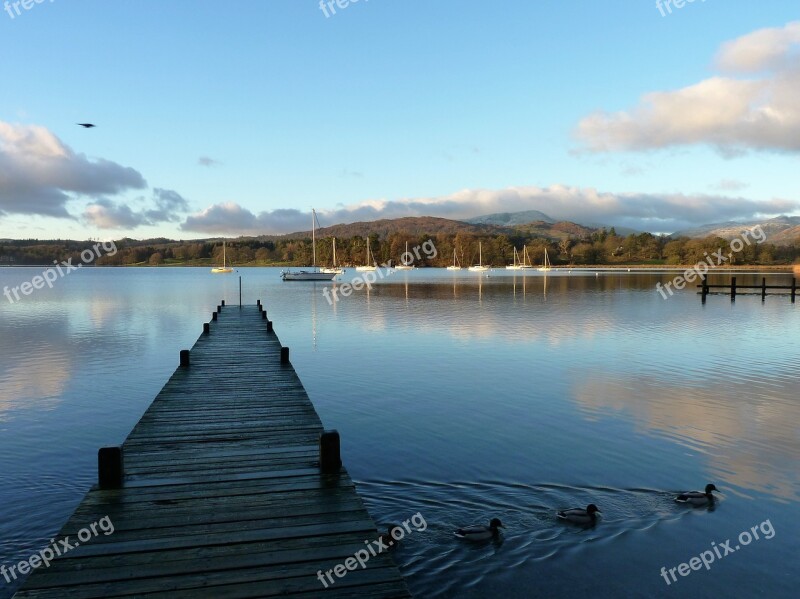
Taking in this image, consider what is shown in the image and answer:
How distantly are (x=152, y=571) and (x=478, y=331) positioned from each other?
3207 cm

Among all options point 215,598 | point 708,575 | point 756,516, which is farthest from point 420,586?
point 756,516

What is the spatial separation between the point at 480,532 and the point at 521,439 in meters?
5.85

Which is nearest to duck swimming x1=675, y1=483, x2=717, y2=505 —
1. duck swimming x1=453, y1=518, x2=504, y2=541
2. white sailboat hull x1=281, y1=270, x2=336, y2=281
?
duck swimming x1=453, y1=518, x2=504, y2=541

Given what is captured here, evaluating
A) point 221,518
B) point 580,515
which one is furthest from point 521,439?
point 221,518

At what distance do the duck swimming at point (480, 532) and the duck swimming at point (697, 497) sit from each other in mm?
3932

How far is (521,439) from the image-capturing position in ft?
48.4

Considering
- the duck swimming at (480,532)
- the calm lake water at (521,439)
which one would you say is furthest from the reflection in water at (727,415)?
the duck swimming at (480,532)

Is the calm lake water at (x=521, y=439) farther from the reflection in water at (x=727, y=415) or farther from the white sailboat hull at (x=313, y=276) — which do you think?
the white sailboat hull at (x=313, y=276)

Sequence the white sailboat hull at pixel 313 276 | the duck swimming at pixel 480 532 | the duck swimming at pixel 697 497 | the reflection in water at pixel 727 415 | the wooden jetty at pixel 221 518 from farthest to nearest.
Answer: the white sailboat hull at pixel 313 276
the reflection in water at pixel 727 415
the duck swimming at pixel 697 497
the duck swimming at pixel 480 532
the wooden jetty at pixel 221 518

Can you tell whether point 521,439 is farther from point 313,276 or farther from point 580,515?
point 313,276

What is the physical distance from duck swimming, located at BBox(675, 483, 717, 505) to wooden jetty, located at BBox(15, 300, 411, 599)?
6644 millimetres

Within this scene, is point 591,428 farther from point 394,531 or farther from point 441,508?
Answer: point 394,531

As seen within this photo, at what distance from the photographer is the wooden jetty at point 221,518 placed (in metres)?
5.70

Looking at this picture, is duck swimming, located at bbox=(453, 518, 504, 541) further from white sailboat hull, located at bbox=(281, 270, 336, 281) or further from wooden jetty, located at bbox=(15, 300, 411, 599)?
white sailboat hull, located at bbox=(281, 270, 336, 281)
